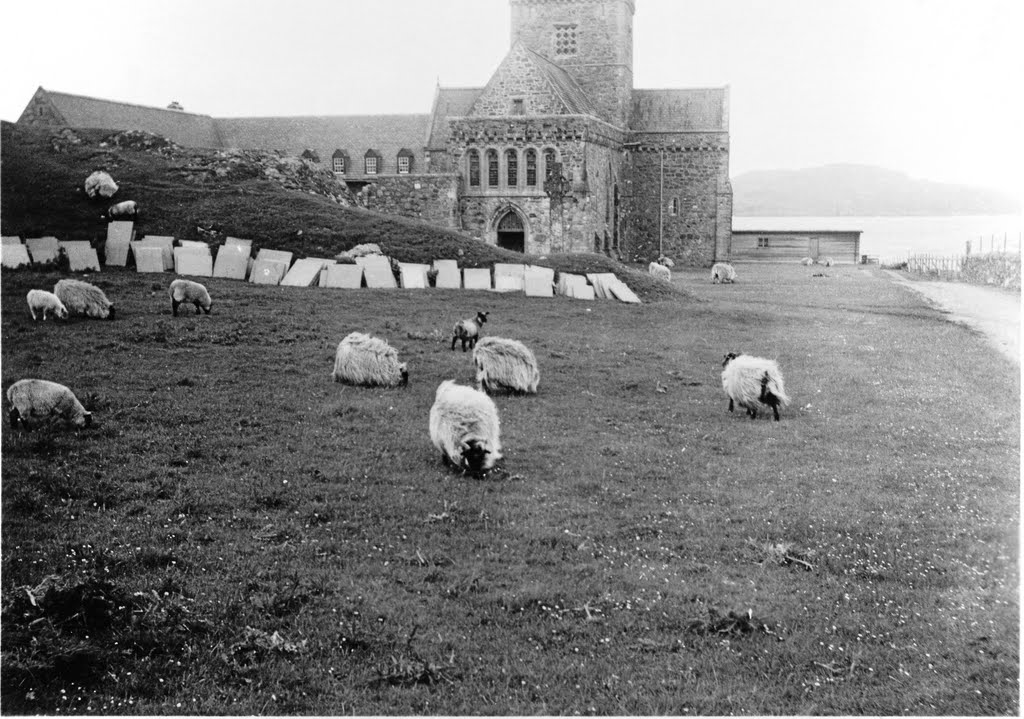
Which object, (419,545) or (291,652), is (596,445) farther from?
(291,652)

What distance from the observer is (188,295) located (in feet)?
58.5

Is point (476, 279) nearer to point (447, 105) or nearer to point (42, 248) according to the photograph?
point (42, 248)

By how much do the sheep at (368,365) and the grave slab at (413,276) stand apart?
834cm

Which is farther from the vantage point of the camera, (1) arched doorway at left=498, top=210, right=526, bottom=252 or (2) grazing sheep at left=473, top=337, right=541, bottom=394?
(1) arched doorway at left=498, top=210, right=526, bottom=252

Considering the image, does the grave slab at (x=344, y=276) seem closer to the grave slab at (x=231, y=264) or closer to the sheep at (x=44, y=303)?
the grave slab at (x=231, y=264)

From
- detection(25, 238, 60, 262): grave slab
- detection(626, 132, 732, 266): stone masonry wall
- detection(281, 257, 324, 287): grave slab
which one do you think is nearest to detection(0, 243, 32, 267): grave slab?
detection(25, 238, 60, 262): grave slab

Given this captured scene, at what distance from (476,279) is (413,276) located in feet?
6.99

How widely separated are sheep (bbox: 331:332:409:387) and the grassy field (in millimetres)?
347

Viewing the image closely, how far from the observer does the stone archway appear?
52.1 m

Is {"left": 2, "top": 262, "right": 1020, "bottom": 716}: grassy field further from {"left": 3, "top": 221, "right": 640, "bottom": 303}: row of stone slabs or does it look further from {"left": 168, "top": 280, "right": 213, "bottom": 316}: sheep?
{"left": 3, "top": 221, "right": 640, "bottom": 303}: row of stone slabs

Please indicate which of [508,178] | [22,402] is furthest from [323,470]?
[508,178]

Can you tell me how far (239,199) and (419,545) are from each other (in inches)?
804

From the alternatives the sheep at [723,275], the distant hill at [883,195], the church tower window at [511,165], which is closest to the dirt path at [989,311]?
the distant hill at [883,195]

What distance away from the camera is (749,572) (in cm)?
855
